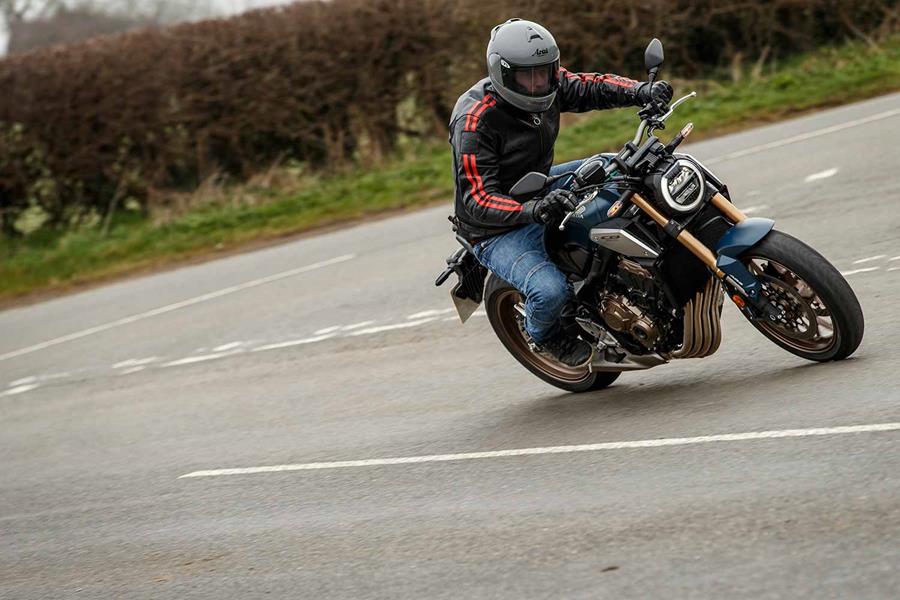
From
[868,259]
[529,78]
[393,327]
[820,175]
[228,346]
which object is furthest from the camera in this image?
[820,175]

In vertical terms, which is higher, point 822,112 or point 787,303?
point 787,303

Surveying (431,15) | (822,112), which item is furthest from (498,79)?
(431,15)

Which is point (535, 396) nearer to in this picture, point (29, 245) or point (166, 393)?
point (166, 393)

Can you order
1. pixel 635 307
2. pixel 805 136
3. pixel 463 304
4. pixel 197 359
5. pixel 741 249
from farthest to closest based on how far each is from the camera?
pixel 805 136 < pixel 197 359 < pixel 463 304 < pixel 635 307 < pixel 741 249

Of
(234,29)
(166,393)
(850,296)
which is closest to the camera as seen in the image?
(850,296)

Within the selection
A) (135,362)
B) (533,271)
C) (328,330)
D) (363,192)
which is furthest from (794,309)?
(363,192)

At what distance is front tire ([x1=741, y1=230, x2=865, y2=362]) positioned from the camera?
6.44 meters

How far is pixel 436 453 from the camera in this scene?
24.6 feet

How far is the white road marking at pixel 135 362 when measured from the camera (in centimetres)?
1215

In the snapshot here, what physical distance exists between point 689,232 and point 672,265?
0.20m

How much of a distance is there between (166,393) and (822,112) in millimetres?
10090

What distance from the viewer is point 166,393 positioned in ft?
35.5

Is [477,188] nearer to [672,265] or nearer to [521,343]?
[672,265]

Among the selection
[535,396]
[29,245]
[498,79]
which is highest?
[498,79]
